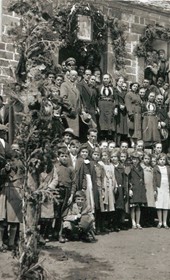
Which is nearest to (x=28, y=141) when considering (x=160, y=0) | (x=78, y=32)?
(x=78, y=32)

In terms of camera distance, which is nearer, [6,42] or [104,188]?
[104,188]

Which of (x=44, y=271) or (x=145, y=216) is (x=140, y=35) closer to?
(x=145, y=216)

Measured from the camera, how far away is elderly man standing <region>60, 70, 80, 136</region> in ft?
36.7

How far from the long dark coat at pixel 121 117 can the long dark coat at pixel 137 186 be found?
6.25 feet

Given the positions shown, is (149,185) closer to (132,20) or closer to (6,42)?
(6,42)

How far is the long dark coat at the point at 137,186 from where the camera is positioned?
10555mm

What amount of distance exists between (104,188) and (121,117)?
2.84 meters

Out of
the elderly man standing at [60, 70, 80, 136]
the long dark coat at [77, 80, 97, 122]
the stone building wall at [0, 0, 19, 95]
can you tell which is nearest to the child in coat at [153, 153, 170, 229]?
the elderly man standing at [60, 70, 80, 136]

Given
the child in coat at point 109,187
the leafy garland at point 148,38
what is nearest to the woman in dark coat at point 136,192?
the child in coat at point 109,187

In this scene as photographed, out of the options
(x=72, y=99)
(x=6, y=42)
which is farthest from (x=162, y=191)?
(x=6, y=42)

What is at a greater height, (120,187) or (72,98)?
(72,98)

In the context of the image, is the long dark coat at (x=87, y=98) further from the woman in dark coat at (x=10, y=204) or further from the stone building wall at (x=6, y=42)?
the woman in dark coat at (x=10, y=204)

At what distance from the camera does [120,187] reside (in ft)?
34.0

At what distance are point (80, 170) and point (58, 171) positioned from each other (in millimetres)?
564
